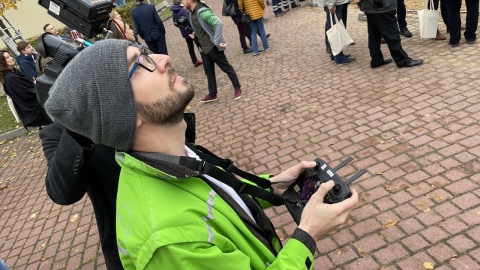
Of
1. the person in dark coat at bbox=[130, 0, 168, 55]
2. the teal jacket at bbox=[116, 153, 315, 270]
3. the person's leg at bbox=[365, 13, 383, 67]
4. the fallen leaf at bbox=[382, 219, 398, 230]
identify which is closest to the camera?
the teal jacket at bbox=[116, 153, 315, 270]

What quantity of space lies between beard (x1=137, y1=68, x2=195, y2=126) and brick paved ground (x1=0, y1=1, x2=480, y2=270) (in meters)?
2.13

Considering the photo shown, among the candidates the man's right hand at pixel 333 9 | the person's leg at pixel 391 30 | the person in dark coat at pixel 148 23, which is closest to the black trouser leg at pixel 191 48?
the person in dark coat at pixel 148 23

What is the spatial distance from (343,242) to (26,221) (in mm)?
4213

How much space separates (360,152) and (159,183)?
11.0ft

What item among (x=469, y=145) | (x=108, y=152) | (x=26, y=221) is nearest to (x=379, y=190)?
(x=469, y=145)

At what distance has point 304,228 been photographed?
4.82 feet

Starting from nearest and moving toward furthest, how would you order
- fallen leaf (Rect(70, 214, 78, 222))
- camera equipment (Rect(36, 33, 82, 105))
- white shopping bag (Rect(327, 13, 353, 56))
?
camera equipment (Rect(36, 33, 82, 105))
fallen leaf (Rect(70, 214, 78, 222))
white shopping bag (Rect(327, 13, 353, 56))

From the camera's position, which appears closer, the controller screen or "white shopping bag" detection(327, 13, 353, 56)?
the controller screen

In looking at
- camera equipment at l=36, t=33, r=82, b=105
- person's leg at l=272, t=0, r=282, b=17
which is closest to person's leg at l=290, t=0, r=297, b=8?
person's leg at l=272, t=0, r=282, b=17

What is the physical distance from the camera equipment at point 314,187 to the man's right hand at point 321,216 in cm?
6

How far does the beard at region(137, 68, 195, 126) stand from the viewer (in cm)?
145

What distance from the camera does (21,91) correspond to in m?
6.35

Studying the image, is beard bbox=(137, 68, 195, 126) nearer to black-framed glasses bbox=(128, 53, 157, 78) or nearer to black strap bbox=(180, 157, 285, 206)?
black-framed glasses bbox=(128, 53, 157, 78)

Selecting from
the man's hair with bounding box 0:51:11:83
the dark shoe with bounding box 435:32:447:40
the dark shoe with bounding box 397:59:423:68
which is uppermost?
the man's hair with bounding box 0:51:11:83
